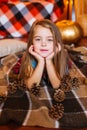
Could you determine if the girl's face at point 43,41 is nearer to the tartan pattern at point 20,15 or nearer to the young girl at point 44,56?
the young girl at point 44,56

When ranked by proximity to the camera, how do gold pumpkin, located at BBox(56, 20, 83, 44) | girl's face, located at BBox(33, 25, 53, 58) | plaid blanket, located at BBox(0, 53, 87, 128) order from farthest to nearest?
gold pumpkin, located at BBox(56, 20, 83, 44) → girl's face, located at BBox(33, 25, 53, 58) → plaid blanket, located at BBox(0, 53, 87, 128)

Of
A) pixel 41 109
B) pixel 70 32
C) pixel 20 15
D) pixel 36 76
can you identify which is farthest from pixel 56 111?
pixel 20 15

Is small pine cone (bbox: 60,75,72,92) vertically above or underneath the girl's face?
underneath

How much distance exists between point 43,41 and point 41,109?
20 cm

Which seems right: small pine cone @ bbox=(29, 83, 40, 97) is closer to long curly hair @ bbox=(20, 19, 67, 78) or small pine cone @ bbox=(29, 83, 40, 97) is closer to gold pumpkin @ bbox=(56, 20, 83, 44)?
long curly hair @ bbox=(20, 19, 67, 78)

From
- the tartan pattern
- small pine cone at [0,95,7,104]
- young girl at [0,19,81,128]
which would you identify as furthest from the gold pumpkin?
small pine cone at [0,95,7,104]

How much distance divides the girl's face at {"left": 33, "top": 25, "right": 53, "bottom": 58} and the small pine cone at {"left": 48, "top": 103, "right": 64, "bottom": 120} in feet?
0.54

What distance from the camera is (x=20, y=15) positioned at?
1.57 metres

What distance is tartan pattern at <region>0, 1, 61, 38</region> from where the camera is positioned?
5.08 feet

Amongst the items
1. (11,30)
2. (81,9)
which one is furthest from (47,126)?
(81,9)

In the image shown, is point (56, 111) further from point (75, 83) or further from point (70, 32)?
point (70, 32)

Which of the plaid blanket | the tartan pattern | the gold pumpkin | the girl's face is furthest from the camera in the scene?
the tartan pattern

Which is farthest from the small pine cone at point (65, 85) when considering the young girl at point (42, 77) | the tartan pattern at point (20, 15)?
the tartan pattern at point (20, 15)

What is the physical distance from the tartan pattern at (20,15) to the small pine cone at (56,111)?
3.15 ft
